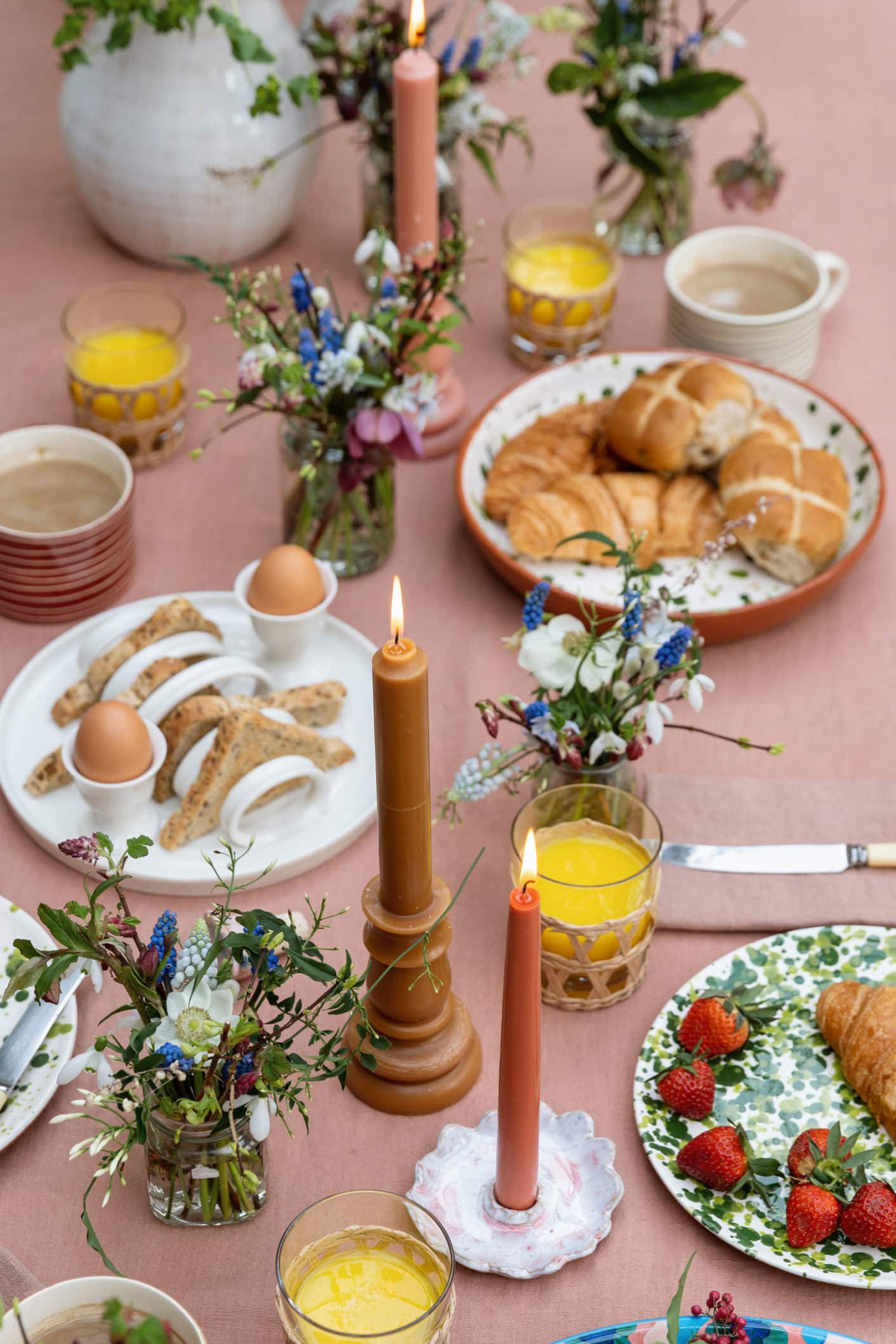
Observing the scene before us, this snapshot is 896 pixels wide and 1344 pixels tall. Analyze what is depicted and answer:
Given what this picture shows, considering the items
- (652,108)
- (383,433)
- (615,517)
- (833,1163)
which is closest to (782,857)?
(833,1163)

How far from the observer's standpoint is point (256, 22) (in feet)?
5.97

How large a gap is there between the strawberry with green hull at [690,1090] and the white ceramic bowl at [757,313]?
3.15 feet

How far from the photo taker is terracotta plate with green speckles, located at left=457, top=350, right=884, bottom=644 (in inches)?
59.4

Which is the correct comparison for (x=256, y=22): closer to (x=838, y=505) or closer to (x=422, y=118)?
(x=422, y=118)

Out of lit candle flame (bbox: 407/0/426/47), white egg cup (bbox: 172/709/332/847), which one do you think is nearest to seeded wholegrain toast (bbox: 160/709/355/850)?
white egg cup (bbox: 172/709/332/847)

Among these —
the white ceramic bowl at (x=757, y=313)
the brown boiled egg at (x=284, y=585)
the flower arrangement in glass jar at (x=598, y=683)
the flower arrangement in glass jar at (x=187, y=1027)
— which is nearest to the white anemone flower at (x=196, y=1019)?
the flower arrangement in glass jar at (x=187, y=1027)

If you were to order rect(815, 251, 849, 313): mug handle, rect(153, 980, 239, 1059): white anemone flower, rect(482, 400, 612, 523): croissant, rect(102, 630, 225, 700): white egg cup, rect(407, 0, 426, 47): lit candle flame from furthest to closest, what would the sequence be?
rect(815, 251, 849, 313): mug handle → rect(482, 400, 612, 523): croissant → rect(407, 0, 426, 47): lit candle flame → rect(102, 630, 225, 700): white egg cup → rect(153, 980, 239, 1059): white anemone flower

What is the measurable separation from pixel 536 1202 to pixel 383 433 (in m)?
0.72

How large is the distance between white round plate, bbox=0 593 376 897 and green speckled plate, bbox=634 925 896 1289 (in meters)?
0.35

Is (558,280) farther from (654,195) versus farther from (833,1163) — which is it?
(833,1163)

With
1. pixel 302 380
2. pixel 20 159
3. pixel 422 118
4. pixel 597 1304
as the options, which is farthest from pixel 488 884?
pixel 20 159

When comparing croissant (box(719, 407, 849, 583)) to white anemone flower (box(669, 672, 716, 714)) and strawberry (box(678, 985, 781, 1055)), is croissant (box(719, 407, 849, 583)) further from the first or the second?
strawberry (box(678, 985, 781, 1055))

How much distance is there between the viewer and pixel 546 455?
5.39 feet

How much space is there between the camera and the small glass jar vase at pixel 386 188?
6.08ft
